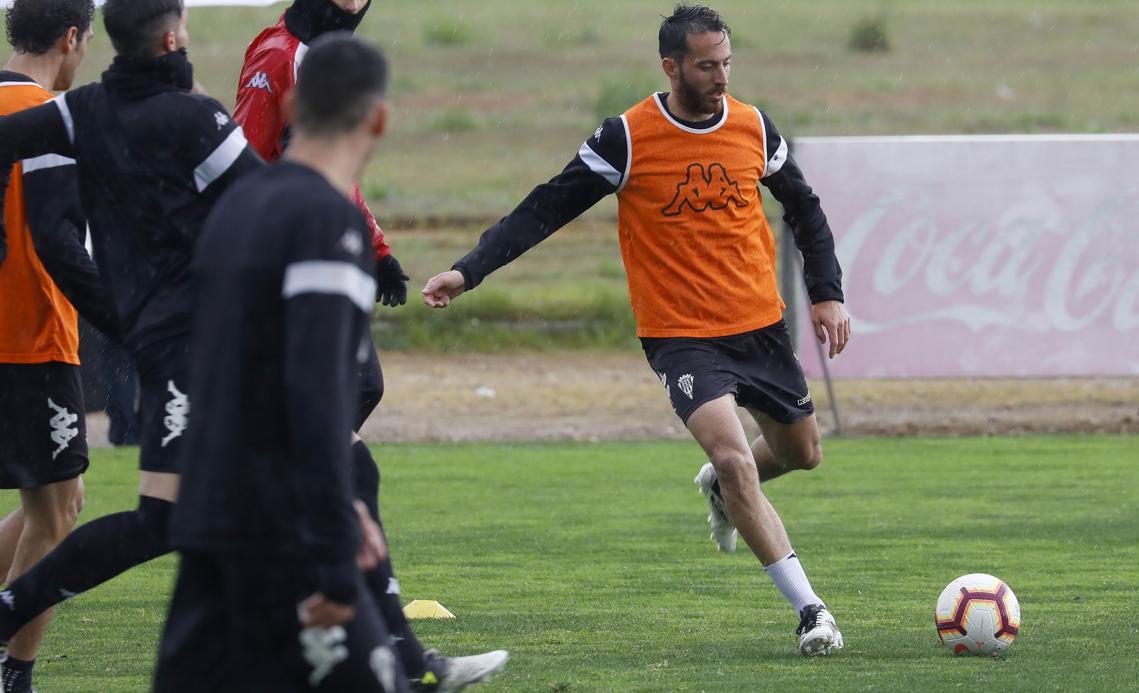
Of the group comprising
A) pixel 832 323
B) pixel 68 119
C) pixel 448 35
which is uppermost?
pixel 448 35

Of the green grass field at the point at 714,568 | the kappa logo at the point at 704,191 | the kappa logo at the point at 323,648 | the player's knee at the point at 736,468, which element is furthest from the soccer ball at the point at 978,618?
the kappa logo at the point at 323,648

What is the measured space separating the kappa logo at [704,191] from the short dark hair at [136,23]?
7.94 ft

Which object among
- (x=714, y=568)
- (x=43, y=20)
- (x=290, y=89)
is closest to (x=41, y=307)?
(x=43, y=20)

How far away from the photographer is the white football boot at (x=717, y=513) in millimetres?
7652

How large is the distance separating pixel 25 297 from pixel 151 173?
4.10 feet

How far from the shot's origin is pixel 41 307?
5762mm

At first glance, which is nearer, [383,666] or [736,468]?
[383,666]

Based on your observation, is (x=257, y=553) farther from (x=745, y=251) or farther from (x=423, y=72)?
(x=423, y=72)

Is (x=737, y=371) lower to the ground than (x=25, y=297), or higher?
lower

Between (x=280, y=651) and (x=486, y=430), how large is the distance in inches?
475

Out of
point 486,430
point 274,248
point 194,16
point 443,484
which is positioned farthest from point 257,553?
point 194,16

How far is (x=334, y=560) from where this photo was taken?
3285mm

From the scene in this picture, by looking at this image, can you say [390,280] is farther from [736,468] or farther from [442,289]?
[736,468]

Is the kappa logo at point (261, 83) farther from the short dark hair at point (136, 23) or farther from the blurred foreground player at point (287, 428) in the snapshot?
the blurred foreground player at point (287, 428)
